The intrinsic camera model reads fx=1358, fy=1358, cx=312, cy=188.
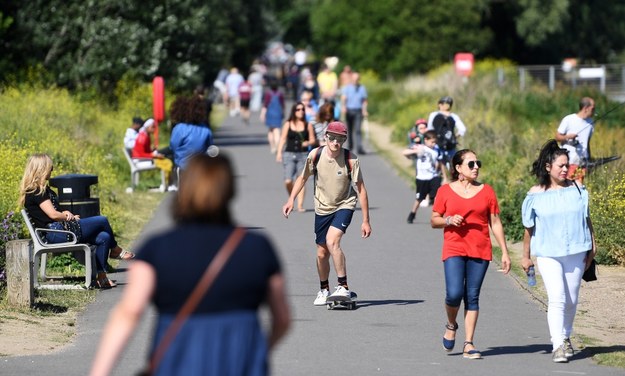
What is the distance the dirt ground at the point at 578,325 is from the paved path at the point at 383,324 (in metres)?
0.17

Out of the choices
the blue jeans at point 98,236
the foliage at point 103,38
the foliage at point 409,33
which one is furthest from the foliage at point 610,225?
the foliage at point 409,33

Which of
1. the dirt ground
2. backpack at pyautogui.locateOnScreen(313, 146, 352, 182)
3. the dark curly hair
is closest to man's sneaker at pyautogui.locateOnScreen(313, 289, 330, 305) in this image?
backpack at pyautogui.locateOnScreen(313, 146, 352, 182)

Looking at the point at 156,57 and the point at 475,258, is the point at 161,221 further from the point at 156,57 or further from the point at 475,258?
the point at 156,57

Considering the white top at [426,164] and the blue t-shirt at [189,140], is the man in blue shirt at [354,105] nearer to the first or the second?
the white top at [426,164]

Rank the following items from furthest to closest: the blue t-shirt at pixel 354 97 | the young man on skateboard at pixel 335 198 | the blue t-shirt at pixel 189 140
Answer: the blue t-shirt at pixel 354 97
the blue t-shirt at pixel 189 140
the young man on skateboard at pixel 335 198

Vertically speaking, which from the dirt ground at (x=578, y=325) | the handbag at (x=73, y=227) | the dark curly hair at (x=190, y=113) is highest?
the dark curly hair at (x=190, y=113)

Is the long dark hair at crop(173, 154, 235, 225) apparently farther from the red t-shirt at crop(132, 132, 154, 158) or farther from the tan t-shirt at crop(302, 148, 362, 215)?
the red t-shirt at crop(132, 132, 154, 158)

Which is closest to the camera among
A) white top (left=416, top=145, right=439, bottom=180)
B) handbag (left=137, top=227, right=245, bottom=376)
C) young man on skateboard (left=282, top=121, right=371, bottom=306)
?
handbag (left=137, top=227, right=245, bottom=376)

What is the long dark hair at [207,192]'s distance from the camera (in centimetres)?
504

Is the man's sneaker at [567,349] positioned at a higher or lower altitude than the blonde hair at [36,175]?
lower

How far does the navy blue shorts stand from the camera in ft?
38.0

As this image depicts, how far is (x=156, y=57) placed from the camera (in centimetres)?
3109

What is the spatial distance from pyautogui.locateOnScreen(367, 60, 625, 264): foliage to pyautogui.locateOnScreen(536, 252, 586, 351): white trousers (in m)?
5.37

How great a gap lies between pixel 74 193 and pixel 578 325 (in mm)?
5583
